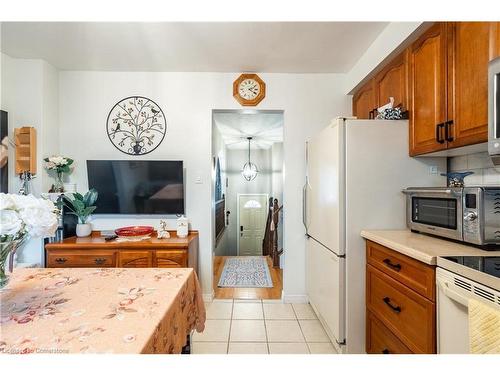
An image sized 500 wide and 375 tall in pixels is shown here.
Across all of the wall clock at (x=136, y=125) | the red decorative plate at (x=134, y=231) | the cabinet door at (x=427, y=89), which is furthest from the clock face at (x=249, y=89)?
the red decorative plate at (x=134, y=231)

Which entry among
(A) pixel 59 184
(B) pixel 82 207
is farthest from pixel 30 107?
(B) pixel 82 207

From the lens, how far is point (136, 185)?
2770mm

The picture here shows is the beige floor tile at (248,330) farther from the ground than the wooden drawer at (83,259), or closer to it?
closer to it

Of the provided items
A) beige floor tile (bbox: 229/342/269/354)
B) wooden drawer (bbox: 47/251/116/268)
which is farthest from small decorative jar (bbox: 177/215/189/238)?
beige floor tile (bbox: 229/342/269/354)

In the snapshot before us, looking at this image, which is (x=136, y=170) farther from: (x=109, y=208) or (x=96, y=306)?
(x=96, y=306)

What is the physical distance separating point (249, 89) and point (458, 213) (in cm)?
221

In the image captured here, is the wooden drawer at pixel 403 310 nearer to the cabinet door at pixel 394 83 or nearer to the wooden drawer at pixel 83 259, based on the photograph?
the cabinet door at pixel 394 83

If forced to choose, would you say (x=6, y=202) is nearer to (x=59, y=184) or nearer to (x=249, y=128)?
(x=59, y=184)

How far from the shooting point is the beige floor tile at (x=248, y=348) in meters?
2.00

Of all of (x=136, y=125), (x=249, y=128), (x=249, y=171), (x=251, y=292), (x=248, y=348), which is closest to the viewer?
(x=248, y=348)

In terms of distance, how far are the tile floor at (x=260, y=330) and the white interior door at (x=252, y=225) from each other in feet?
13.0

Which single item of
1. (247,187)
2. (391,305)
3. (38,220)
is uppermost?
(247,187)

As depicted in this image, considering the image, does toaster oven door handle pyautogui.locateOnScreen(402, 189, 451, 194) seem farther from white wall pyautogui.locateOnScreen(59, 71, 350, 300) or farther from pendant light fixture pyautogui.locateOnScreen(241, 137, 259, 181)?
pendant light fixture pyautogui.locateOnScreen(241, 137, 259, 181)
